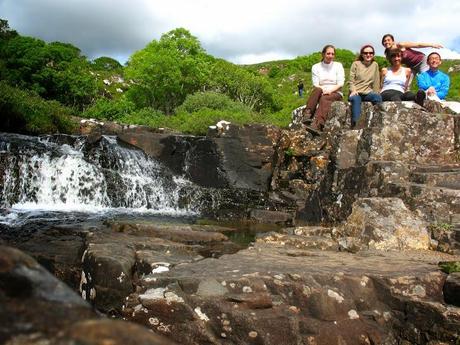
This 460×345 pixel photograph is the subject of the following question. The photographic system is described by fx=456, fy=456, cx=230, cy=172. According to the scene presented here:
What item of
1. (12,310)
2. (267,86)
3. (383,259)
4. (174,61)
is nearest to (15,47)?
(174,61)

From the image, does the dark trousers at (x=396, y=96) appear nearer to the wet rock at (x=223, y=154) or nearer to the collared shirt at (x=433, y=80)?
the collared shirt at (x=433, y=80)

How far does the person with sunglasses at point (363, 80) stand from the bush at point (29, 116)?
38.7 feet

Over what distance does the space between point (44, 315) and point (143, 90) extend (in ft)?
119

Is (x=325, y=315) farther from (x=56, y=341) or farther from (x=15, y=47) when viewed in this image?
(x=15, y=47)

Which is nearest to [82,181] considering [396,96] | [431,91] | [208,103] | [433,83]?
[396,96]

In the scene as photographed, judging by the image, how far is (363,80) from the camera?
11.4 metres

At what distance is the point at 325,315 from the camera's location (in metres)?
3.71

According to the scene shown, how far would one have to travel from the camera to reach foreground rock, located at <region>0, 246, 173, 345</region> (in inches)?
44.5

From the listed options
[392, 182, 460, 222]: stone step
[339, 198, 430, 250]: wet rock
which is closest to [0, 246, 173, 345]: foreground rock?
[339, 198, 430, 250]: wet rock

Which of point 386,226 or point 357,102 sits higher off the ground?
point 357,102

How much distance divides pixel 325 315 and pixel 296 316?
0.27 meters

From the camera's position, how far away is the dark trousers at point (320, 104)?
1248 cm

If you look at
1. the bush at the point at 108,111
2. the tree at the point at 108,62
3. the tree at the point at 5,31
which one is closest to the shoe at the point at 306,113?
the bush at the point at 108,111

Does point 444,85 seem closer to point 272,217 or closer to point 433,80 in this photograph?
point 433,80
